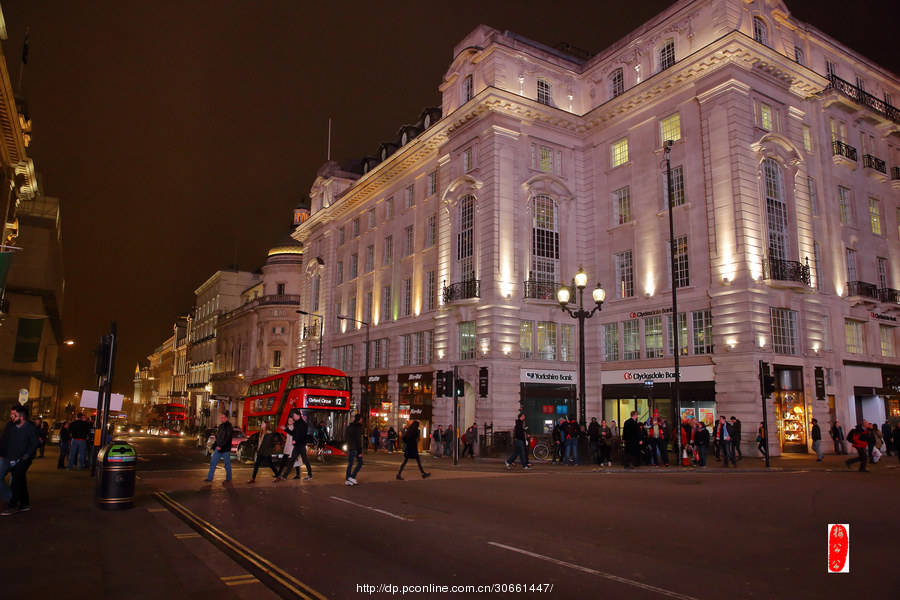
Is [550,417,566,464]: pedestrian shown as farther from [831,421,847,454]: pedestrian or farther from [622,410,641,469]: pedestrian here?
[831,421,847,454]: pedestrian

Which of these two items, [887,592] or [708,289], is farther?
[708,289]

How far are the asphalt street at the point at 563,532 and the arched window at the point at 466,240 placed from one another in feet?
66.1

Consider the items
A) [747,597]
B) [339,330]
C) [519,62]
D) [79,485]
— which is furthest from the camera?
[339,330]

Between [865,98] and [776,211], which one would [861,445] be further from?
[865,98]

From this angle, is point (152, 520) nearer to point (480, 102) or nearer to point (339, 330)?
point (480, 102)

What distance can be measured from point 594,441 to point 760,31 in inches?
886

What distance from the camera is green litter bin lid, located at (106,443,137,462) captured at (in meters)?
11.0

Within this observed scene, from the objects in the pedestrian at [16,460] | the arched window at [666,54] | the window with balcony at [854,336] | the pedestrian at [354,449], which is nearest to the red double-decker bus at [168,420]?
the pedestrian at [354,449]

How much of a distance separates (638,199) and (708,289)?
22.5 feet

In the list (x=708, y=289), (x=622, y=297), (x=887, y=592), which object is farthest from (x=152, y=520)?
(x=622, y=297)

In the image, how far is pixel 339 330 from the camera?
51.5m

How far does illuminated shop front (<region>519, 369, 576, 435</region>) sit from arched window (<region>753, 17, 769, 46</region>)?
1920 cm

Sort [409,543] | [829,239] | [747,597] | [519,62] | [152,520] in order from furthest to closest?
[519,62] < [829,239] < [152,520] < [409,543] < [747,597]

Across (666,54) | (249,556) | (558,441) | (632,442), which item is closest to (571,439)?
(632,442)
